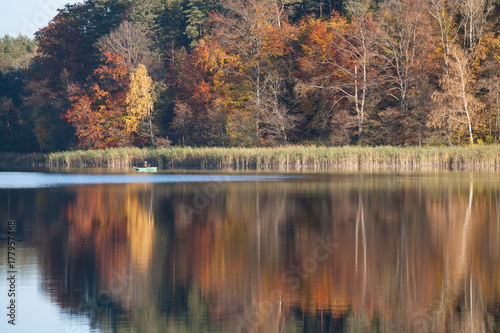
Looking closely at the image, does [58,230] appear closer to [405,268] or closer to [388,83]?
[405,268]

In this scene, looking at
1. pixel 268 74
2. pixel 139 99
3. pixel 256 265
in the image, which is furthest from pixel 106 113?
pixel 256 265

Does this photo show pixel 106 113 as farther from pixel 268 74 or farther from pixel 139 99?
pixel 268 74

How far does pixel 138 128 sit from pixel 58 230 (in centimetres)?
4300

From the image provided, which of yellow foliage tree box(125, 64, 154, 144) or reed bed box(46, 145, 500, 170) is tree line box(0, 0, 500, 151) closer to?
yellow foliage tree box(125, 64, 154, 144)

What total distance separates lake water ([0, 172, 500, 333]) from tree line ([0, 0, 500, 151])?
26229 millimetres

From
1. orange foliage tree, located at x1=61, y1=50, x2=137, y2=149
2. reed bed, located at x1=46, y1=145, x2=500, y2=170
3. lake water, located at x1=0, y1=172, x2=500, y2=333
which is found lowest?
lake water, located at x1=0, y1=172, x2=500, y2=333

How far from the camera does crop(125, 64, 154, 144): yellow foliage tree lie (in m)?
55.9

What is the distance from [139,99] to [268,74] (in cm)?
1197

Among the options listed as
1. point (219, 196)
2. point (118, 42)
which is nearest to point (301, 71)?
point (118, 42)

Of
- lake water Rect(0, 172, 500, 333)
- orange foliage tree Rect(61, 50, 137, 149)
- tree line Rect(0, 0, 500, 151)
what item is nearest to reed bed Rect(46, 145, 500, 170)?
tree line Rect(0, 0, 500, 151)

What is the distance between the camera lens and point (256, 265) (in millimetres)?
11484

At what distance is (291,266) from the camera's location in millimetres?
11344

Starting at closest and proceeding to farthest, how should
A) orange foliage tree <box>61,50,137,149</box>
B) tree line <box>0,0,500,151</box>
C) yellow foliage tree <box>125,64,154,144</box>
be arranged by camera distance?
tree line <box>0,0,500,151</box>, yellow foliage tree <box>125,64,154,144</box>, orange foliage tree <box>61,50,137,149</box>

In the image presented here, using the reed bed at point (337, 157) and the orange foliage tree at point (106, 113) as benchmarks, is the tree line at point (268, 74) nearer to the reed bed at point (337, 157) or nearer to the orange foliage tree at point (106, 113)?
the orange foliage tree at point (106, 113)
